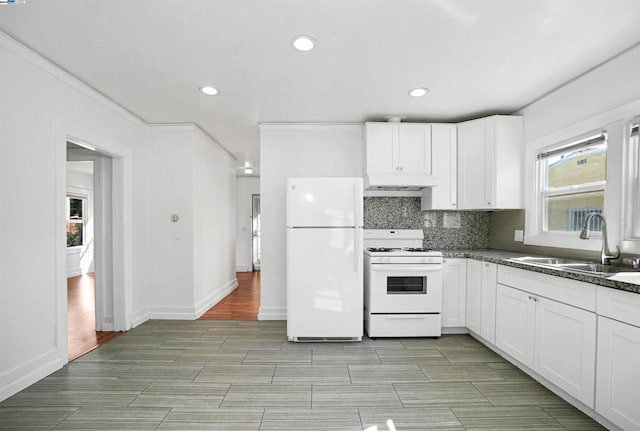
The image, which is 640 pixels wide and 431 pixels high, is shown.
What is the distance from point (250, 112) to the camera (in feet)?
10.8

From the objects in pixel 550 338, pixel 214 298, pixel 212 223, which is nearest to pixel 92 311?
pixel 214 298

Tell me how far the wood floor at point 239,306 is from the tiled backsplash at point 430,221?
6.34ft

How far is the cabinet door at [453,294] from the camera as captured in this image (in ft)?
10.4

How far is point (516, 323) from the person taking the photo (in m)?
2.40

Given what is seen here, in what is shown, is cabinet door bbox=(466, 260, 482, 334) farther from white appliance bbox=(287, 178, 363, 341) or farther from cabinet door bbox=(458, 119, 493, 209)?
white appliance bbox=(287, 178, 363, 341)

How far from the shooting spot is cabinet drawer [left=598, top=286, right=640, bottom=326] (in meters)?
1.51

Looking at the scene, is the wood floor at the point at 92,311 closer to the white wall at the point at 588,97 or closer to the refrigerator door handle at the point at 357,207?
the refrigerator door handle at the point at 357,207

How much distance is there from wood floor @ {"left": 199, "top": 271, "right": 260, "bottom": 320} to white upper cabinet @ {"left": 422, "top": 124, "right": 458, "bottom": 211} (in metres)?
2.62

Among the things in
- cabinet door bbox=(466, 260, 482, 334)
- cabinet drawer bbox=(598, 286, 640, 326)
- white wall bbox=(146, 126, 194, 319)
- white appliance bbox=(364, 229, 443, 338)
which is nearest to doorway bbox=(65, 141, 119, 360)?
white wall bbox=(146, 126, 194, 319)

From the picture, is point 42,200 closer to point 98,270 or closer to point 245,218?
point 98,270

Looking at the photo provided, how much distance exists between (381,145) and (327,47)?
1518mm

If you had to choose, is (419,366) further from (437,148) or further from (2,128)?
(2,128)

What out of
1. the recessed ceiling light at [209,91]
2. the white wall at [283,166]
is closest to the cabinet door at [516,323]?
the white wall at [283,166]

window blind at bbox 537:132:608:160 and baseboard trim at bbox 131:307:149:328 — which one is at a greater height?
window blind at bbox 537:132:608:160
